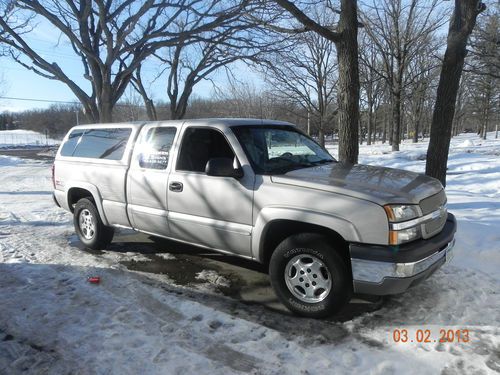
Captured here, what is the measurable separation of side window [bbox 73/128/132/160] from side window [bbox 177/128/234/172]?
44.6 inches

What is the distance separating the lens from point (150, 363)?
290 cm

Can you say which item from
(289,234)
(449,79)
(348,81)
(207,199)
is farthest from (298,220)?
(449,79)

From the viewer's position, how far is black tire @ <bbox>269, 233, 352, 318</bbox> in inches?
135

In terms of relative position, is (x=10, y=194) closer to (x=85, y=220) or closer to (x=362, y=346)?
(x=85, y=220)

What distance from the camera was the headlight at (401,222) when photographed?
3.16 m

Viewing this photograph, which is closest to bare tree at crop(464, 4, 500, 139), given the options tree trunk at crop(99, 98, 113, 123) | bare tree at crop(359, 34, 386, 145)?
bare tree at crop(359, 34, 386, 145)

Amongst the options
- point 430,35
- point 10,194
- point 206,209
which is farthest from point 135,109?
point 206,209

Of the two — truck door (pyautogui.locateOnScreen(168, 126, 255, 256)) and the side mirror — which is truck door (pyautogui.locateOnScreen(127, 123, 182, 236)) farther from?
the side mirror

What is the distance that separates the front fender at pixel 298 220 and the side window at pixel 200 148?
3.03 feet

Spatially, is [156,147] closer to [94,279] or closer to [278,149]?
[278,149]

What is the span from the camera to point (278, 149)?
4.52 metres

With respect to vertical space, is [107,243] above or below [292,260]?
below

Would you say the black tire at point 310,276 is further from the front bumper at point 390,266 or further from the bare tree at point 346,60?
the bare tree at point 346,60

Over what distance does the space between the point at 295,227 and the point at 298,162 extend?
0.93 metres
